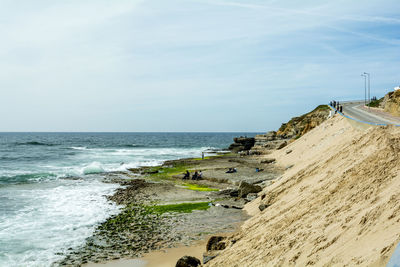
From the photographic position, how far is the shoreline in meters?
13.3

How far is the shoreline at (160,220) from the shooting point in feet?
43.8

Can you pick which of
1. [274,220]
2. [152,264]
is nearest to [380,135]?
[274,220]

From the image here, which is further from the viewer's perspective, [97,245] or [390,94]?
[390,94]

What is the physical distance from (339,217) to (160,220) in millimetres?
11194

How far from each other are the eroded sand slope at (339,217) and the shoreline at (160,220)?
3.35 metres

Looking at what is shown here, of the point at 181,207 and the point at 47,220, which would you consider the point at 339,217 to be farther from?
the point at 47,220

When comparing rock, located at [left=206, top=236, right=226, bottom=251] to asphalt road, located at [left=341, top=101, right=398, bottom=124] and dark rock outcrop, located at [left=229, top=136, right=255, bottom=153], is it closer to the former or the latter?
asphalt road, located at [left=341, top=101, right=398, bottom=124]

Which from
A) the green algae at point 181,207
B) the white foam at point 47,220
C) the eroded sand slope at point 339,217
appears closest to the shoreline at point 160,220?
the green algae at point 181,207

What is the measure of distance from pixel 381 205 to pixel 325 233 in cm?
149

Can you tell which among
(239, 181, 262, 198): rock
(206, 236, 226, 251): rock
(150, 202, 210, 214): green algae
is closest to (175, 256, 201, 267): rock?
(206, 236, 226, 251): rock

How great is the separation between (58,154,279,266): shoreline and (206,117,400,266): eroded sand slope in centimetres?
335

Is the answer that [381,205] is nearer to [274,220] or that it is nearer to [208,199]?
[274,220]

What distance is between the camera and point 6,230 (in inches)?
640

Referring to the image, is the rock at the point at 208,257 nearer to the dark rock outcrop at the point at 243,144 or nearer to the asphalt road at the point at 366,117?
the asphalt road at the point at 366,117
